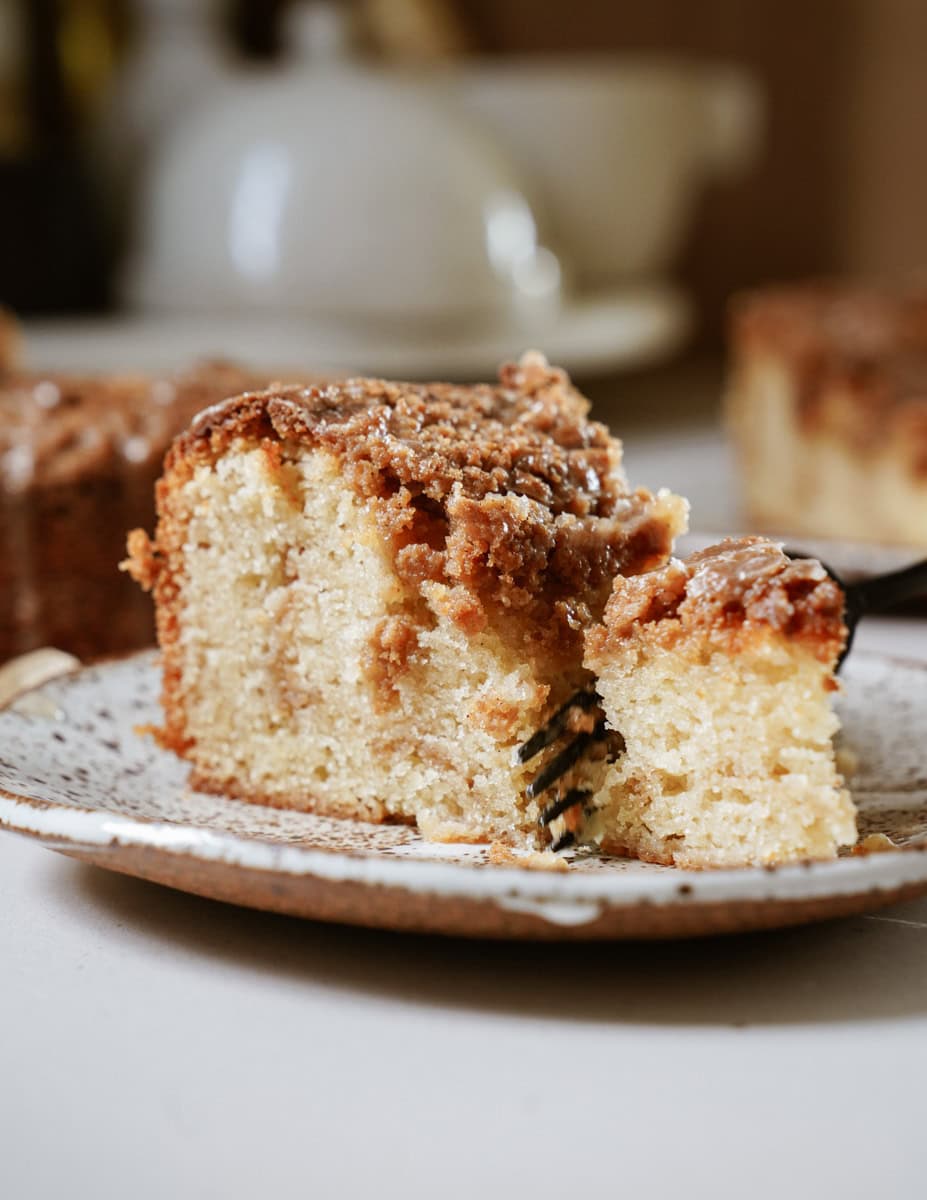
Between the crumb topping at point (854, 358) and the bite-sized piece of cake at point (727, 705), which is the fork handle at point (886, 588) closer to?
the bite-sized piece of cake at point (727, 705)

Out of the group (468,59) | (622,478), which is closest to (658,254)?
(468,59)

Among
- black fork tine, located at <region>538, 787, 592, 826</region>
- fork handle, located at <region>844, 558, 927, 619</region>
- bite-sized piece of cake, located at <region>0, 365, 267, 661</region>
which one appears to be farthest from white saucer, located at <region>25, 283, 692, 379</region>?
black fork tine, located at <region>538, 787, 592, 826</region>

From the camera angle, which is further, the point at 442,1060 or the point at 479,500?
the point at 479,500

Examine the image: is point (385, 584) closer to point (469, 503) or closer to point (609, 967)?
point (469, 503)

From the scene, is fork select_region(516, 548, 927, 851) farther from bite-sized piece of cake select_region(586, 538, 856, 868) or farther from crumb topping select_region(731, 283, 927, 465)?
crumb topping select_region(731, 283, 927, 465)

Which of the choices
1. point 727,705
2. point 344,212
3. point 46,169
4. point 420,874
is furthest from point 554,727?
point 46,169
